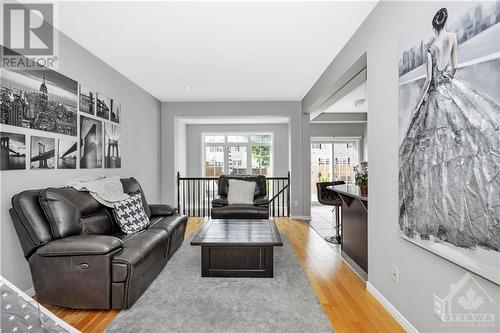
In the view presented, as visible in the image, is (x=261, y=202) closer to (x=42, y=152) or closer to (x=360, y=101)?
(x=360, y=101)

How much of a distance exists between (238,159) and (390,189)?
6.17m

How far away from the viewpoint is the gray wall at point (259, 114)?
19.1 ft

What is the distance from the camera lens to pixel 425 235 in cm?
167

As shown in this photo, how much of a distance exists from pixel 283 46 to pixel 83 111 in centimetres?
262

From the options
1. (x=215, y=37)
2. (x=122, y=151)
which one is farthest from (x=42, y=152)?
(x=215, y=37)

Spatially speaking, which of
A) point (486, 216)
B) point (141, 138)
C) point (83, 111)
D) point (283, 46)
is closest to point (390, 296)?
point (486, 216)

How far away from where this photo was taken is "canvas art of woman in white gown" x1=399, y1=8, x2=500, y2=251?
1.24 meters

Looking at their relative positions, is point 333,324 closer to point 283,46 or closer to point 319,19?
point 319,19

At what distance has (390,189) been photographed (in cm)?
214

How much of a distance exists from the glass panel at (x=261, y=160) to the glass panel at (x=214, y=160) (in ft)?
3.33

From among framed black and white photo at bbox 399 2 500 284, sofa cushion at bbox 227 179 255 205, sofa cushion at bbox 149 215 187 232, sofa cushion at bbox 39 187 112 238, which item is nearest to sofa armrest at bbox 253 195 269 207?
sofa cushion at bbox 227 179 255 205

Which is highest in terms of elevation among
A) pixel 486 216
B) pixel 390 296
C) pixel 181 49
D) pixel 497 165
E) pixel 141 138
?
pixel 181 49

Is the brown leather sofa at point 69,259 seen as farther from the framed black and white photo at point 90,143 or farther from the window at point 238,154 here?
the window at point 238,154

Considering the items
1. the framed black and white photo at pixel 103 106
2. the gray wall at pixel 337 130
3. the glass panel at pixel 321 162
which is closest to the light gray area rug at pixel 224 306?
the framed black and white photo at pixel 103 106
